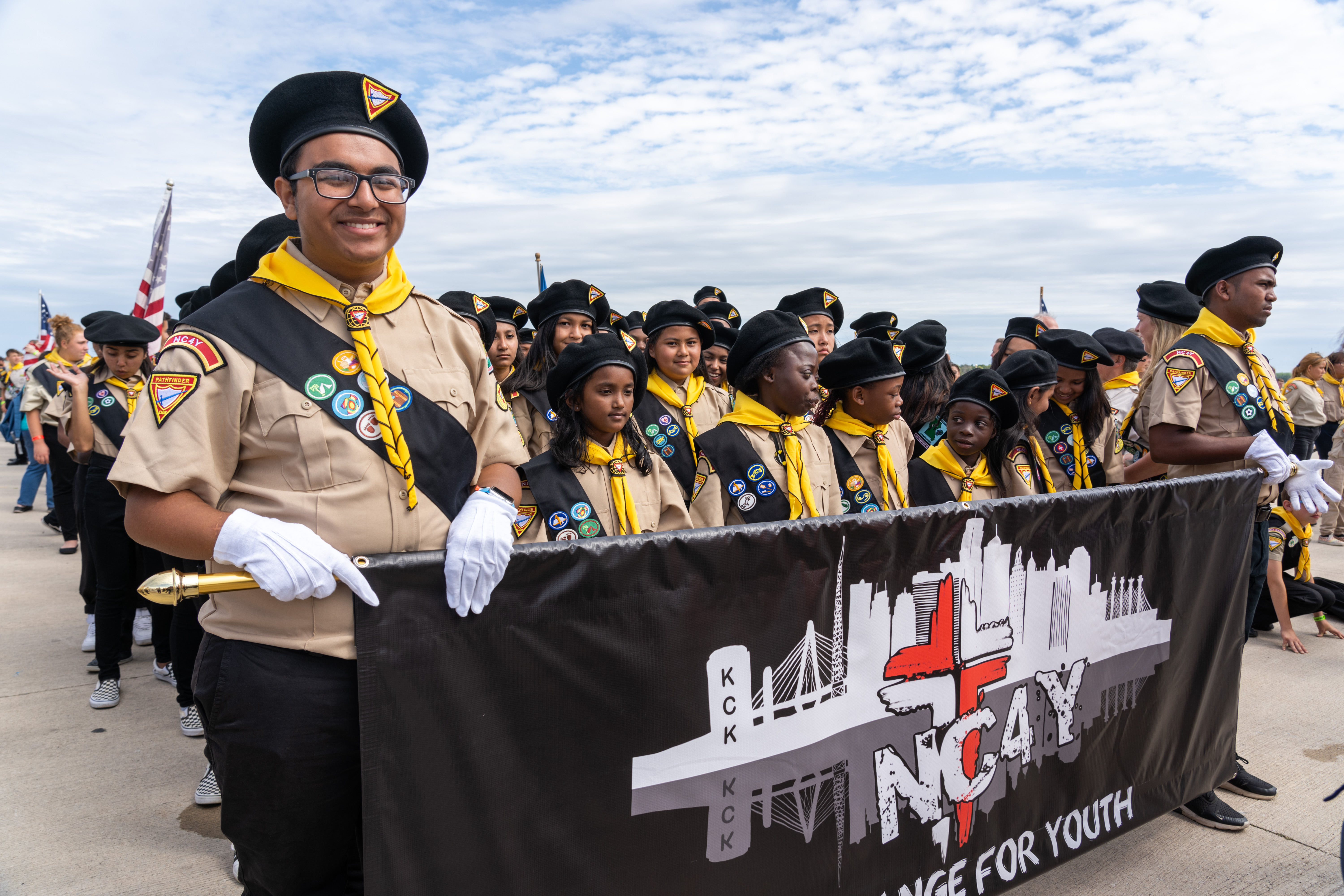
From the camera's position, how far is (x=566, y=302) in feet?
16.6

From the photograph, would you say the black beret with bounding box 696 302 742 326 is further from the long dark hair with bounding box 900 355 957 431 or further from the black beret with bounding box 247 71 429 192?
the black beret with bounding box 247 71 429 192

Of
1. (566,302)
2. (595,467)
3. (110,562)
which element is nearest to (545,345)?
(566,302)

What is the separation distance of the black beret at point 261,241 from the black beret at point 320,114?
4.04ft

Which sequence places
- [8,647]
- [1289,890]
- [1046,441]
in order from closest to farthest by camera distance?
[1289,890], [1046,441], [8,647]

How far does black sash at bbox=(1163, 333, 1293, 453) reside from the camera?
3791 mm

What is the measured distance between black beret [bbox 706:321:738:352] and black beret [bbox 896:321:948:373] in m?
1.20

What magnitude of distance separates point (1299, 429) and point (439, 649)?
8284 millimetres

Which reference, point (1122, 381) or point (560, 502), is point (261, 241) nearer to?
point (560, 502)

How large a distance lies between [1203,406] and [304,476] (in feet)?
12.4

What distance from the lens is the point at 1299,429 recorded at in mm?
7477

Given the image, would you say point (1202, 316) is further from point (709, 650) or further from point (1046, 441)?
point (709, 650)

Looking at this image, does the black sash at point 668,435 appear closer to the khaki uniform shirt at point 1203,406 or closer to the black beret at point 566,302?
the black beret at point 566,302

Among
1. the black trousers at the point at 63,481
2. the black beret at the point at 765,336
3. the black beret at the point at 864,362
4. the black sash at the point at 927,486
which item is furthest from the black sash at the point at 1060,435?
the black trousers at the point at 63,481

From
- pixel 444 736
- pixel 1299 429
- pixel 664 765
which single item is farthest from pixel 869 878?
pixel 1299 429
